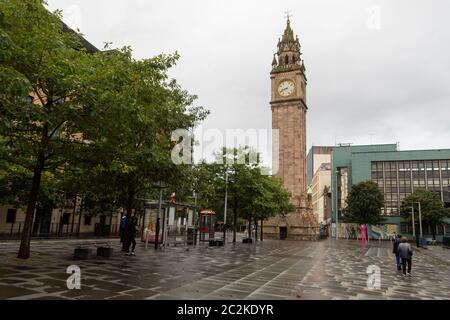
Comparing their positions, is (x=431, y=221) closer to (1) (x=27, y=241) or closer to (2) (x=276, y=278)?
(2) (x=276, y=278)

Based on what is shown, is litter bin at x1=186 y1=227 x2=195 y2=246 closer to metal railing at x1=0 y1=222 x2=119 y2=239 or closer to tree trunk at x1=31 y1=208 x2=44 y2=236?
metal railing at x1=0 y1=222 x2=119 y2=239

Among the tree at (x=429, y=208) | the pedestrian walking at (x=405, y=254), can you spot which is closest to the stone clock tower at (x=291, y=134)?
the tree at (x=429, y=208)

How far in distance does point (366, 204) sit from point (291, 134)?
18183mm

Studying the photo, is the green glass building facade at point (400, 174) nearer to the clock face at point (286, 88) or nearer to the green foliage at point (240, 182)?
the clock face at point (286, 88)

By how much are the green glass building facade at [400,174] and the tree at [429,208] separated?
4.05m

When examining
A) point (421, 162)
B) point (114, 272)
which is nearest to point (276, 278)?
point (114, 272)

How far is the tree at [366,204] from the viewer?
2430 inches

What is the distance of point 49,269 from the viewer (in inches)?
415

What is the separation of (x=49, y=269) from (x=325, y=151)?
127m

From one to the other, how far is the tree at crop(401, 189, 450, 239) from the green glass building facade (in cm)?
405

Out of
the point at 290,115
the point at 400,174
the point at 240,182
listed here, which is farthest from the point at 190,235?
the point at 400,174

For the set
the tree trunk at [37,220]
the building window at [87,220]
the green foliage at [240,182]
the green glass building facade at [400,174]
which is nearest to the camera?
the tree trunk at [37,220]

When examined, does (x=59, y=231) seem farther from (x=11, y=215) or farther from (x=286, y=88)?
(x=286, y=88)

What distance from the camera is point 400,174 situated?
233 feet
